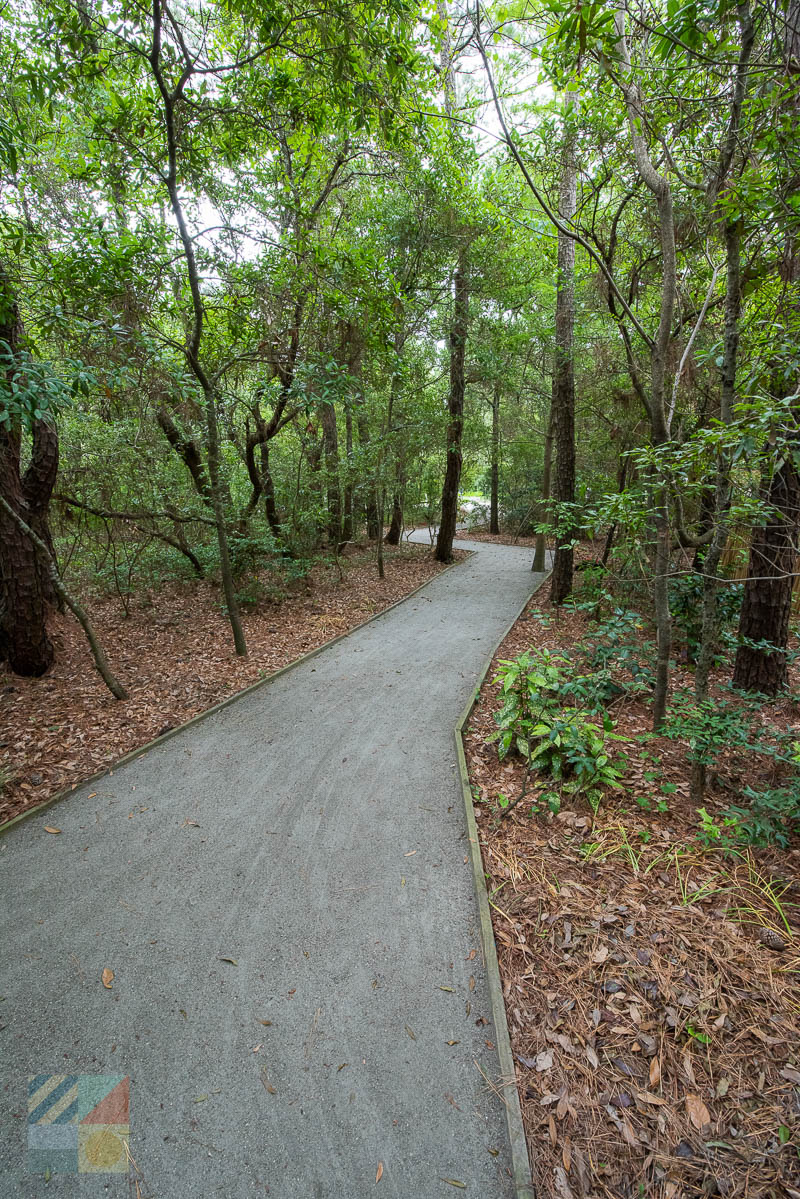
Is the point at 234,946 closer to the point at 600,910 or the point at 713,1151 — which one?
the point at 600,910

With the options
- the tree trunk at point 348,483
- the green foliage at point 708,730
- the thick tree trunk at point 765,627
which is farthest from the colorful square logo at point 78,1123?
the tree trunk at point 348,483

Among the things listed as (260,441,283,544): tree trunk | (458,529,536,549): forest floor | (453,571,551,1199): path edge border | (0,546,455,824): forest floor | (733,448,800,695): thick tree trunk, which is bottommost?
(453,571,551,1199): path edge border

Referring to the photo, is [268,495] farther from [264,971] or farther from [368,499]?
[264,971]

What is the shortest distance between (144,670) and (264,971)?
468cm

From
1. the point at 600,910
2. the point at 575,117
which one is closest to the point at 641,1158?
the point at 600,910

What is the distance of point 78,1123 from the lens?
179cm

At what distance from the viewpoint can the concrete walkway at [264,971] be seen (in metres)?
1.72

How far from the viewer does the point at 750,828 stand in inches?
112

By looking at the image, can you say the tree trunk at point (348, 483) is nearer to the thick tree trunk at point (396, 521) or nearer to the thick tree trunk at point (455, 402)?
the thick tree trunk at point (396, 521)

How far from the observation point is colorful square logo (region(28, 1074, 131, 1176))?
1.70 metres

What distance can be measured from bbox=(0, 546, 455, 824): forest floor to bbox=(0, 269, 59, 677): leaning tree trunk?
32cm

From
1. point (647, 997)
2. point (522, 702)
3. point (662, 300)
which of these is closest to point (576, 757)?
point (522, 702)

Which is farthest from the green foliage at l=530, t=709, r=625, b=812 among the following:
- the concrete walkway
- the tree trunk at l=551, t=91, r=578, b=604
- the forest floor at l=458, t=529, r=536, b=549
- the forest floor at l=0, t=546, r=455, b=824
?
the forest floor at l=458, t=529, r=536, b=549

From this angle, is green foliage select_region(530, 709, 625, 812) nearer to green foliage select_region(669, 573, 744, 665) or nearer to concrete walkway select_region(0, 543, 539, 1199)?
concrete walkway select_region(0, 543, 539, 1199)
